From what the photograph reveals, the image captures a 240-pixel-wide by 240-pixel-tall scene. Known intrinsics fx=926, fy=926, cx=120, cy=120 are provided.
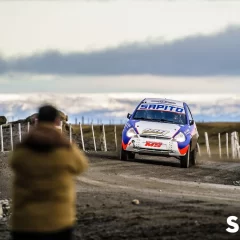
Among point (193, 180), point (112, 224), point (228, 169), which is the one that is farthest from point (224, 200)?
point (228, 169)

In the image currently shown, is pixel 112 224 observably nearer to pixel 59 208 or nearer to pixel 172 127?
pixel 59 208

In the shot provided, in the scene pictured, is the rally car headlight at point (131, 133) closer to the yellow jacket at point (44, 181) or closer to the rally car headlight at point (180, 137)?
the rally car headlight at point (180, 137)

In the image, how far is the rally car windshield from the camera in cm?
3016

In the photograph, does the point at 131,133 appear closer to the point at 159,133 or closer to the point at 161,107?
the point at 159,133

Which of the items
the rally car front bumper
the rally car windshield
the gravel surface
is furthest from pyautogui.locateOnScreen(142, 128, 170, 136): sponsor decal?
the gravel surface

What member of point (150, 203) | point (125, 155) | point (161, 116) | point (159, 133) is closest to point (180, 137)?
point (159, 133)

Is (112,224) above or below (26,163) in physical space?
below

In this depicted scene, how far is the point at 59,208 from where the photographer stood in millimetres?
8367

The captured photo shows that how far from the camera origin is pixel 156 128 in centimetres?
2934

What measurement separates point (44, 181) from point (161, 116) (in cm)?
2202

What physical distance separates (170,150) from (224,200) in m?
11.3

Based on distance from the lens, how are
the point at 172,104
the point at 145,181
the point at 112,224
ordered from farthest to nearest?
the point at 172,104, the point at 145,181, the point at 112,224

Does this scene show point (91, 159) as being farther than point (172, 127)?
Yes

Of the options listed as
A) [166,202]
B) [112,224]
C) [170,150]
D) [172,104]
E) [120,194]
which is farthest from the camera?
[172,104]
